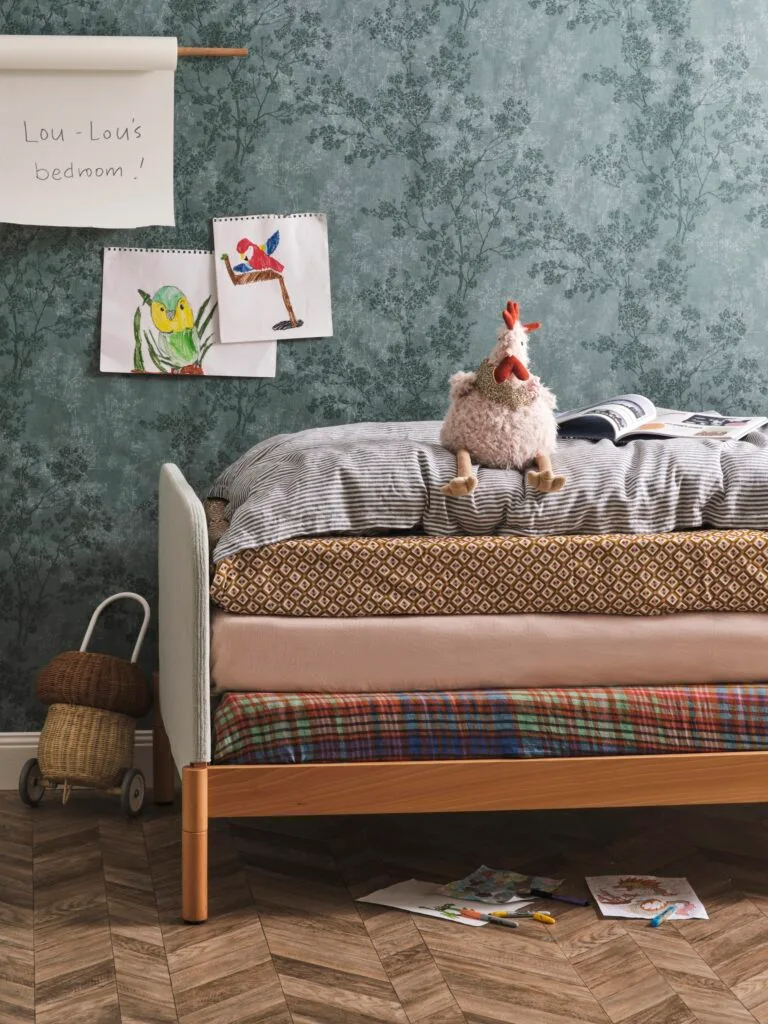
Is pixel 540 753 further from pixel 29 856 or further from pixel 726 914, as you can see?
pixel 29 856

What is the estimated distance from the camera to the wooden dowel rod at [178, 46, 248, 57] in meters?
2.53

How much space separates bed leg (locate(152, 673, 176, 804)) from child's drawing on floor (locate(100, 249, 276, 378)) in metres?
0.72

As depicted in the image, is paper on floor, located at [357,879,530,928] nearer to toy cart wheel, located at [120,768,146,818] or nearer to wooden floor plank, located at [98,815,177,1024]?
wooden floor plank, located at [98,815,177,1024]

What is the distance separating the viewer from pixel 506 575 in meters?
1.86

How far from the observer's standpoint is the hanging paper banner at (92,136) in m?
2.50

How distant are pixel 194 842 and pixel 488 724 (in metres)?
0.50

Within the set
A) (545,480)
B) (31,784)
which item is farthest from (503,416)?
(31,784)

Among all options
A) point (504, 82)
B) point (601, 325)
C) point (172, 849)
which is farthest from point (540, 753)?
point (504, 82)

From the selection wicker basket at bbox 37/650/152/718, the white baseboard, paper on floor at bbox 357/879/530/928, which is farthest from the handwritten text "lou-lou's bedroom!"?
paper on floor at bbox 357/879/530/928

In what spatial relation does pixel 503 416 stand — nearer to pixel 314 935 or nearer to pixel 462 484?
pixel 462 484

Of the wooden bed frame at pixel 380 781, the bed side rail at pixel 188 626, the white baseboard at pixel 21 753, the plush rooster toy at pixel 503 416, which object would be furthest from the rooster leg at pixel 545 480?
the white baseboard at pixel 21 753

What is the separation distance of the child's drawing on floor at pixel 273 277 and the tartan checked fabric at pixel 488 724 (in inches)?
42.4

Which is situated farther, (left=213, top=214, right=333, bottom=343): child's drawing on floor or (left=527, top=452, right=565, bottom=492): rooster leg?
(left=213, top=214, right=333, bottom=343): child's drawing on floor

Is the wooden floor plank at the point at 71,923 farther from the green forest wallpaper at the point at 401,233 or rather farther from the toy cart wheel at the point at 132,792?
the green forest wallpaper at the point at 401,233
